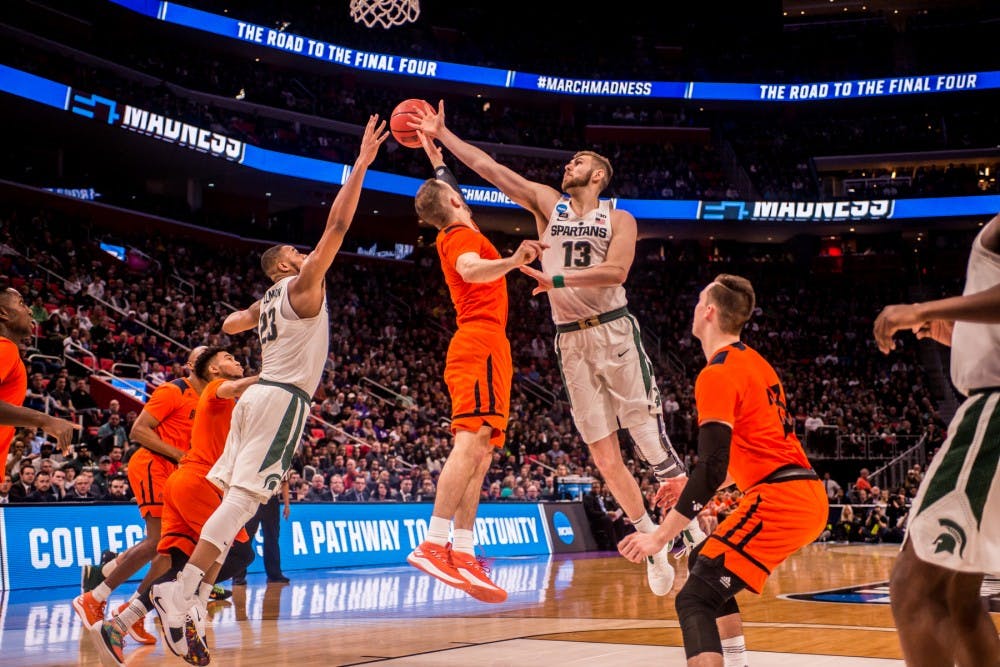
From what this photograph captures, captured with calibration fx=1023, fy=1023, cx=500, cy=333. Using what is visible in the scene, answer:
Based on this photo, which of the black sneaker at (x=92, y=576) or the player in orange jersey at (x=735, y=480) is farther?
the black sneaker at (x=92, y=576)

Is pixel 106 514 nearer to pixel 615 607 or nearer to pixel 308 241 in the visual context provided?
pixel 615 607

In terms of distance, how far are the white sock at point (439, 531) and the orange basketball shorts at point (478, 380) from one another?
1.82 feet

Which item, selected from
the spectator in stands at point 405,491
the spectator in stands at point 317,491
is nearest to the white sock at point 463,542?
the spectator in stands at point 317,491

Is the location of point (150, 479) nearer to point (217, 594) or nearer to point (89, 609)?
point (89, 609)

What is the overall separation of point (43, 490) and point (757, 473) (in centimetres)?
968

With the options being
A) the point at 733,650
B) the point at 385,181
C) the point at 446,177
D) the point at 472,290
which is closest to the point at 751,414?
the point at 733,650

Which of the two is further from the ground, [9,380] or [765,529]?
[9,380]

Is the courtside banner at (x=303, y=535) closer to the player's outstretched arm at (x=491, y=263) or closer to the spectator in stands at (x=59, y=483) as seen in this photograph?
the spectator in stands at (x=59, y=483)

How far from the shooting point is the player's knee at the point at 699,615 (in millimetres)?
4277

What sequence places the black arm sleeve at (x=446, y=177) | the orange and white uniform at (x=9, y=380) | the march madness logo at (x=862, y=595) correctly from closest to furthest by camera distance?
the orange and white uniform at (x=9, y=380) < the black arm sleeve at (x=446, y=177) < the march madness logo at (x=862, y=595)

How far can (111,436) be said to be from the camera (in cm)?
1446

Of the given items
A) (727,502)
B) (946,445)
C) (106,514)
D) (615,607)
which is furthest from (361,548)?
(946,445)

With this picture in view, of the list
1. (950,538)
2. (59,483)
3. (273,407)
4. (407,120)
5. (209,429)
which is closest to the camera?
(950,538)

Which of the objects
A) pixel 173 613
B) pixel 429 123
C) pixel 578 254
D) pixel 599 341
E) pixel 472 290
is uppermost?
pixel 429 123
